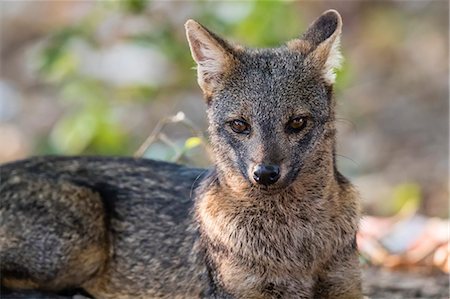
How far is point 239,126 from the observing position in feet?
25.0

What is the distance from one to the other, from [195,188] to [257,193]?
3.41 feet

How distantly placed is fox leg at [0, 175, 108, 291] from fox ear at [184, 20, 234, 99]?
5.33 feet

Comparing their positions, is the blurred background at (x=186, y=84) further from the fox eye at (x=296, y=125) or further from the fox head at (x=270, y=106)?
the fox eye at (x=296, y=125)

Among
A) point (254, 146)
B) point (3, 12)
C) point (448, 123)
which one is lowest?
point (448, 123)

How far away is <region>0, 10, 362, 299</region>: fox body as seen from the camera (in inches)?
300

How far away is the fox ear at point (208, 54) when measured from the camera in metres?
7.86

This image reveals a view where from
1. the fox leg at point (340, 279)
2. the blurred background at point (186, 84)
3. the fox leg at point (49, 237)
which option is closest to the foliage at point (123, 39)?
the blurred background at point (186, 84)

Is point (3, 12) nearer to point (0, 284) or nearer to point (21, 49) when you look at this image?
point (21, 49)

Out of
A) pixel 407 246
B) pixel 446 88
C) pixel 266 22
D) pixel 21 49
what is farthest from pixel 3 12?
pixel 407 246

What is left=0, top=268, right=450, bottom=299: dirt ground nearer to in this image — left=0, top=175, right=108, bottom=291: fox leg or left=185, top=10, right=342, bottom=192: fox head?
left=0, top=175, right=108, bottom=291: fox leg

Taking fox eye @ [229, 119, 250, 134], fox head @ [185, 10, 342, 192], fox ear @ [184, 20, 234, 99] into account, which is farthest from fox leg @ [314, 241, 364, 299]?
fox ear @ [184, 20, 234, 99]

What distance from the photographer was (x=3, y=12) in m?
21.3

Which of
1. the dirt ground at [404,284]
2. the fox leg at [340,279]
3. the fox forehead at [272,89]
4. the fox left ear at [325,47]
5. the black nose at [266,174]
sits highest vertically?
the fox left ear at [325,47]

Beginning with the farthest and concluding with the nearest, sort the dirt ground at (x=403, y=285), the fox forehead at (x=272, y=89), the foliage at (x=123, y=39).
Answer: the foliage at (x=123, y=39), the dirt ground at (x=403, y=285), the fox forehead at (x=272, y=89)
